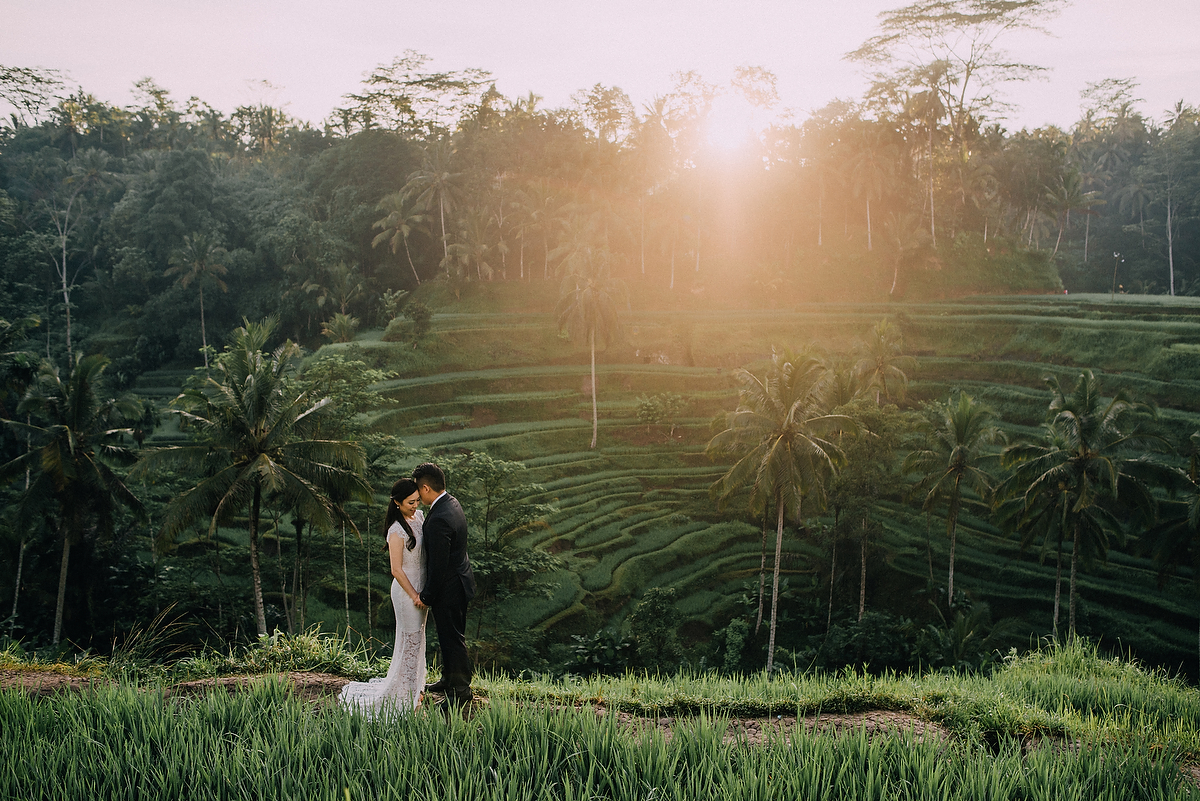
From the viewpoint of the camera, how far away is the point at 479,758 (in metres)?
3.87

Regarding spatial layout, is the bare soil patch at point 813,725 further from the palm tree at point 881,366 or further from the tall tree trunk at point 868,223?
the tall tree trunk at point 868,223

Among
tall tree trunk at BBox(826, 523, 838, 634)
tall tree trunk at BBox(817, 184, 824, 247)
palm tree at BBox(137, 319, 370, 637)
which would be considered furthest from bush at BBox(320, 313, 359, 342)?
tall tree trunk at BBox(817, 184, 824, 247)

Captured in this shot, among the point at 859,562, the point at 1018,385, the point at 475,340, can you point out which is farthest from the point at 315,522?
the point at 1018,385

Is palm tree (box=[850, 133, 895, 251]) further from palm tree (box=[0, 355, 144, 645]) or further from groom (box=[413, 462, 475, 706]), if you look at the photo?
groom (box=[413, 462, 475, 706])

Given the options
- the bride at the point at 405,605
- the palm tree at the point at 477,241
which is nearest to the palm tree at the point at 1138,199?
the palm tree at the point at 477,241

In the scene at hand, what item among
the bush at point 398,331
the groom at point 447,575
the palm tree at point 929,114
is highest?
the palm tree at point 929,114

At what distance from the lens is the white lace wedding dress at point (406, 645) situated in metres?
5.14

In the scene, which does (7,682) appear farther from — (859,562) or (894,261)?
(894,261)

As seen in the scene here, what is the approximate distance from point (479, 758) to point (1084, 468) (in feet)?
71.7

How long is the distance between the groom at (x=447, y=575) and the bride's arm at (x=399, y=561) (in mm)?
114

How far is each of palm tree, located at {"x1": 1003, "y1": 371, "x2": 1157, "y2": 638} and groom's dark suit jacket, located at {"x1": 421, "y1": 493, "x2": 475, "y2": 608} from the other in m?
20.0

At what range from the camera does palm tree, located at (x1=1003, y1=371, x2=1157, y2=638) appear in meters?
20.0

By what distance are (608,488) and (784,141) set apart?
1551 inches

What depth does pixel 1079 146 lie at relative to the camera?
70875 mm
